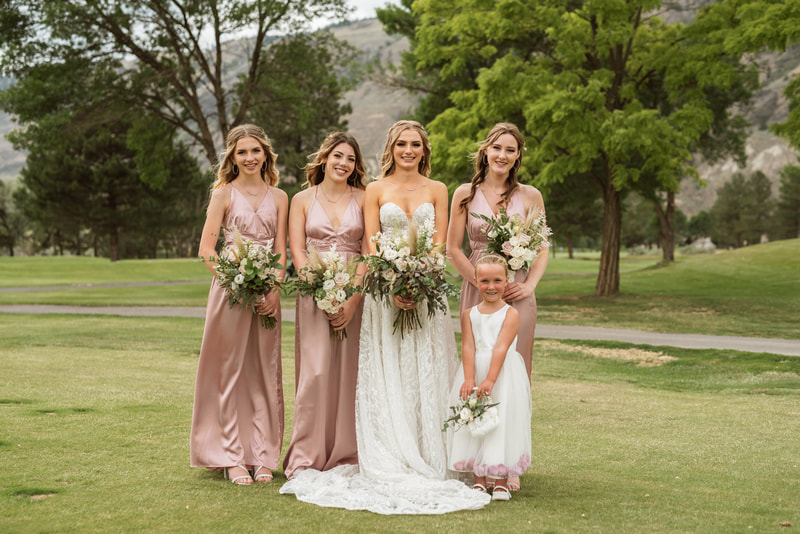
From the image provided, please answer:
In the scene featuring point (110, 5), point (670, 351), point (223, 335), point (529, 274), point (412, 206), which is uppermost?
point (110, 5)

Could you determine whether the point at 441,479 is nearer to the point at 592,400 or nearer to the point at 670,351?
the point at 592,400

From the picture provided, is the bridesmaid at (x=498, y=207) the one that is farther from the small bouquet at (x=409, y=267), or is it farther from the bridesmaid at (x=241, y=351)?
the bridesmaid at (x=241, y=351)

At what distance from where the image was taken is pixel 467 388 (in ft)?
18.0

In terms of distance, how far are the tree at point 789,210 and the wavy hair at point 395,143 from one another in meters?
99.7

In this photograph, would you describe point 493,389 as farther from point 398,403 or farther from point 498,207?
point 498,207

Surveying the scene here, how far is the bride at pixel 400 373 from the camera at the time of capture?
18.7ft

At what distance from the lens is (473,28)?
25.6 metres

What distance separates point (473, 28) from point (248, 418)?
21.7 m

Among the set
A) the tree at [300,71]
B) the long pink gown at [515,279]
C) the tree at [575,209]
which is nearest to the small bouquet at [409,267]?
the long pink gown at [515,279]

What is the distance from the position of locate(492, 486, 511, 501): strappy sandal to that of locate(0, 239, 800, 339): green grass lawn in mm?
15191

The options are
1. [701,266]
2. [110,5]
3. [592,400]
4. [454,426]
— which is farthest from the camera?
[701,266]

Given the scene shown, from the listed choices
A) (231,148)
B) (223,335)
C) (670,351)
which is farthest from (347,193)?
(670,351)

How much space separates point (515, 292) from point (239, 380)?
2.34 metres

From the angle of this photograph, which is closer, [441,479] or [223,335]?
[441,479]
